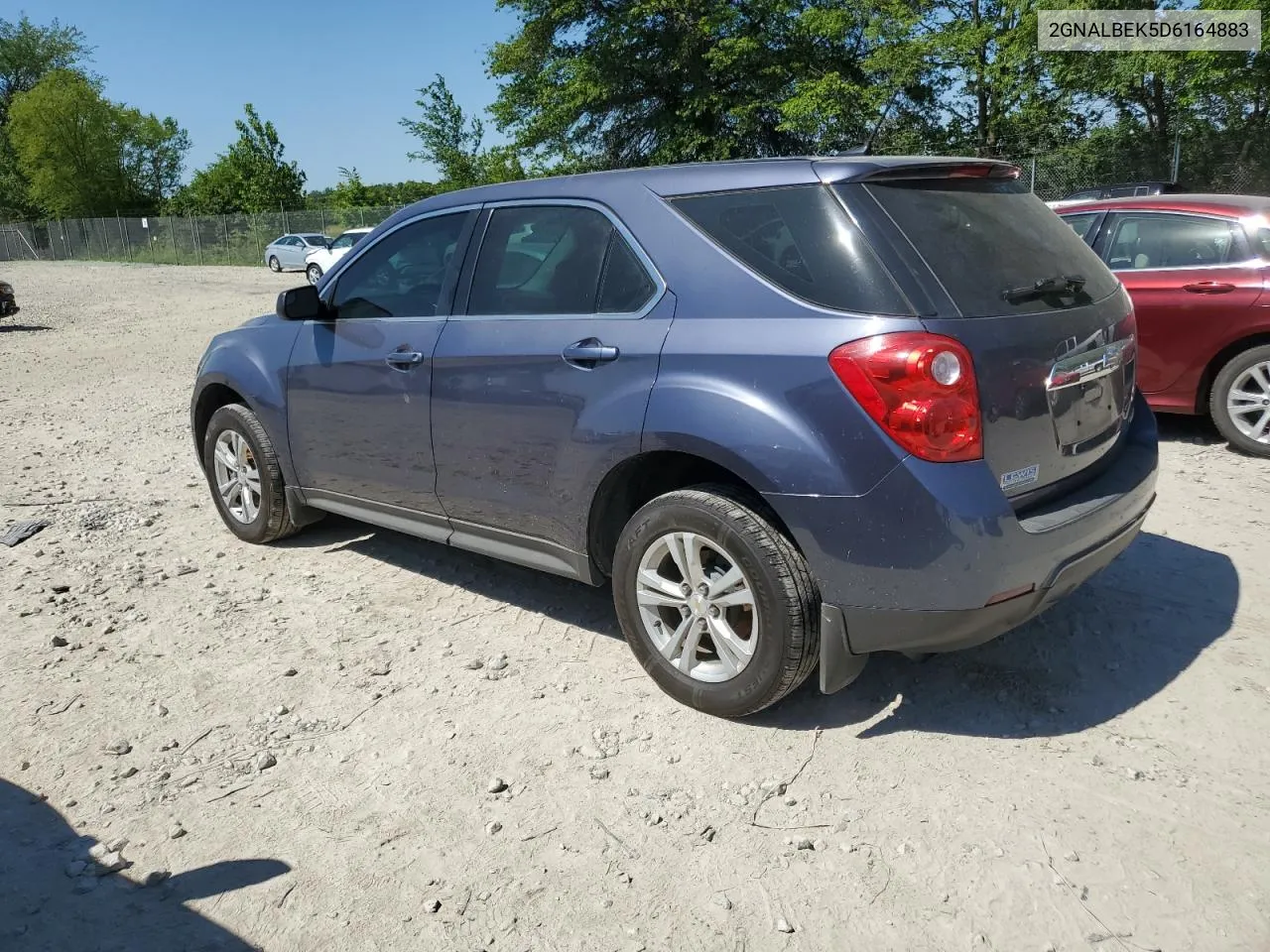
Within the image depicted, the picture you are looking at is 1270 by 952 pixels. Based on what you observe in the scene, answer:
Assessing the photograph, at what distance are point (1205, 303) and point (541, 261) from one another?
4.70m

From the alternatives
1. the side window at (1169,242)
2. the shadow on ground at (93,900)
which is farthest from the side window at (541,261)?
the side window at (1169,242)

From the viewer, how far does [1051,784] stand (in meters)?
2.95

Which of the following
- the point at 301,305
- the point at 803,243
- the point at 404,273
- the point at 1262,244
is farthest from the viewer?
the point at 1262,244

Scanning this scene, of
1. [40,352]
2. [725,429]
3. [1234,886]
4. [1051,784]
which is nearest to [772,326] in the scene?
[725,429]

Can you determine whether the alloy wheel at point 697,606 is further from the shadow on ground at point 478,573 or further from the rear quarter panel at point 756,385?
the shadow on ground at point 478,573

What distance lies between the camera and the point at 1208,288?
6.35 meters

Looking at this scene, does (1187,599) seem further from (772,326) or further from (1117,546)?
(772,326)

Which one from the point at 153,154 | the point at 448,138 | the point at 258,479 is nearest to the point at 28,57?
the point at 153,154

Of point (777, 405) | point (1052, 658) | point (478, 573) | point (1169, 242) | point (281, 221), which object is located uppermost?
point (281, 221)

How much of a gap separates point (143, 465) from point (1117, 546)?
6463 millimetres

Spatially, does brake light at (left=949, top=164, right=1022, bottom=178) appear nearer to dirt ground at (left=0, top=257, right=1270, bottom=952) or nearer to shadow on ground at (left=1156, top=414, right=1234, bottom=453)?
dirt ground at (left=0, top=257, right=1270, bottom=952)

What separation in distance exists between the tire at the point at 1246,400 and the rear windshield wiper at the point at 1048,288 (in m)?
3.57

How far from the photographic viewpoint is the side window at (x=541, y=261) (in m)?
3.60

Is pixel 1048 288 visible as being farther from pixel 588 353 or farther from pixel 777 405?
pixel 588 353
